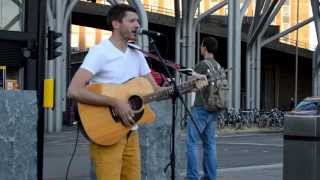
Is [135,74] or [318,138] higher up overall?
[135,74]

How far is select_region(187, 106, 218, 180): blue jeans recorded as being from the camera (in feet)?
29.0

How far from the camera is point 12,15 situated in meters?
28.8

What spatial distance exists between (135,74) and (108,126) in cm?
60

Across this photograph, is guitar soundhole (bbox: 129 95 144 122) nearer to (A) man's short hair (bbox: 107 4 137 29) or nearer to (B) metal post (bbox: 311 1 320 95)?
(A) man's short hair (bbox: 107 4 137 29)

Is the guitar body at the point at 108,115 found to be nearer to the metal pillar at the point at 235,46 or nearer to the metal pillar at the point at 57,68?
the metal pillar at the point at 57,68

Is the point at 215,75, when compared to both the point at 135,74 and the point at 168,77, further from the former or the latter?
the point at 135,74

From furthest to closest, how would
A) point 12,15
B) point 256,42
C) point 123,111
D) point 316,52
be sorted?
point 316,52, point 256,42, point 12,15, point 123,111

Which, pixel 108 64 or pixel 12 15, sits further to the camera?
pixel 12 15

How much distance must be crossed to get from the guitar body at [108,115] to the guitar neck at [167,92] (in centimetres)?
5

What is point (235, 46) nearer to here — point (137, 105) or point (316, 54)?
point (316, 54)

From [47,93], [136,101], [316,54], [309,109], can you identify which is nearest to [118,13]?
[136,101]

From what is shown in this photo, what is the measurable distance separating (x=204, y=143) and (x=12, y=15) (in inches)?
834

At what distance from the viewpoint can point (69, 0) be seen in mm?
33188

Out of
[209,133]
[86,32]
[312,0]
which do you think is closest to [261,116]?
[312,0]
